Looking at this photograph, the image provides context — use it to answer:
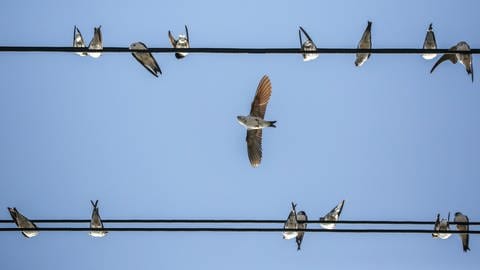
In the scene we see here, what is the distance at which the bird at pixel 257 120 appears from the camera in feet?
27.2

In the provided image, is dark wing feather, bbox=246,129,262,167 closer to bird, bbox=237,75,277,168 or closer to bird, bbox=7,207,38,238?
bird, bbox=237,75,277,168

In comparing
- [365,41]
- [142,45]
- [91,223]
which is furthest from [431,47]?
[91,223]

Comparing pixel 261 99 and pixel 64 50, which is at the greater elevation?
pixel 261 99

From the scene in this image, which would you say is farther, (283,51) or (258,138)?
(258,138)

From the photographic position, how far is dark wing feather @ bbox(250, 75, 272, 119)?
863 centimetres

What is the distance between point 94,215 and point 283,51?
3073 mm

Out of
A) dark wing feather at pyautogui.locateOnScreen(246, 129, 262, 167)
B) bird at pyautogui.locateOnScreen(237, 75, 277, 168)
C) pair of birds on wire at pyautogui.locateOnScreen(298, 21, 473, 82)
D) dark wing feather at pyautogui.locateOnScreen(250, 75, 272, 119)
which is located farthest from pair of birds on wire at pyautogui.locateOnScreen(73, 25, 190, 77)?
dark wing feather at pyautogui.locateOnScreen(246, 129, 262, 167)

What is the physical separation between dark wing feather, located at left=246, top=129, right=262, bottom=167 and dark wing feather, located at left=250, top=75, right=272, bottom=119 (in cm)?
76

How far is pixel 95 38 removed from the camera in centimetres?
612

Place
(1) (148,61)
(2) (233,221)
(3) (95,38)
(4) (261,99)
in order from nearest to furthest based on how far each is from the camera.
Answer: (2) (233,221)
(3) (95,38)
(1) (148,61)
(4) (261,99)

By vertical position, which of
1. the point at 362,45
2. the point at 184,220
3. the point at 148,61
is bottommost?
the point at 184,220

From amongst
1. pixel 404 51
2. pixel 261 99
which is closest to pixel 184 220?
pixel 404 51

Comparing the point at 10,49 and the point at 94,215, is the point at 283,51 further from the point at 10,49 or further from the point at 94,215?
the point at 94,215

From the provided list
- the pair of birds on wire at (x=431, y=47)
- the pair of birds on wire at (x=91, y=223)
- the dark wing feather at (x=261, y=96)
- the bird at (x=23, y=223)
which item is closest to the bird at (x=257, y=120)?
the dark wing feather at (x=261, y=96)
